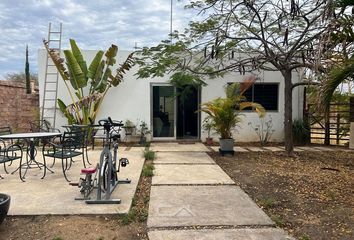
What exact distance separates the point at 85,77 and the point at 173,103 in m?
3.36

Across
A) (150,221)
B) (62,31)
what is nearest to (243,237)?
(150,221)

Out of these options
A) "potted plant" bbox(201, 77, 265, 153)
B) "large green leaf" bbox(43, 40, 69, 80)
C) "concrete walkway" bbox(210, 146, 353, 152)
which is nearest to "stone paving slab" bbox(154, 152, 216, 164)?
"potted plant" bbox(201, 77, 265, 153)

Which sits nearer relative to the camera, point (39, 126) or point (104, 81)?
point (39, 126)

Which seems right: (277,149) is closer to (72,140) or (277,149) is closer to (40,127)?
(72,140)

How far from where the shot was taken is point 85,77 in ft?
35.8

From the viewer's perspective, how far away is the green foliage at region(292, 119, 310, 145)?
11.6 m

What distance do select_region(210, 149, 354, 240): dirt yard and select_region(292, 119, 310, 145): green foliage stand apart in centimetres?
208

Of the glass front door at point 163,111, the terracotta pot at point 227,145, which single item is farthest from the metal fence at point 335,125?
the glass front door at point 163,111

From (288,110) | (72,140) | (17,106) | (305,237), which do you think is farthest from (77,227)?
(17,106)

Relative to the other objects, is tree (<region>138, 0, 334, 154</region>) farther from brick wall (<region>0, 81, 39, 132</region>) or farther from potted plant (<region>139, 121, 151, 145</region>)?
brick wall (<region>0, 81, 39, 132</region>)

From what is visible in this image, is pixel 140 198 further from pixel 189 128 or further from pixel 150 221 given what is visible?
pixel 189 128

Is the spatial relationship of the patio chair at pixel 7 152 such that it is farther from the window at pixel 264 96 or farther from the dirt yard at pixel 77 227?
the window at pixel 264 96

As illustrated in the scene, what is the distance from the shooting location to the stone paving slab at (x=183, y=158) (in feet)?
27.0

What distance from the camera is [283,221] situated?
4.11 meters
